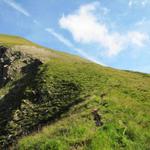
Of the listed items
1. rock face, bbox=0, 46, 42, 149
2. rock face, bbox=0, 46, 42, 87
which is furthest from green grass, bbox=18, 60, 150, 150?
rock face, bbox=0, 46, 42, 87

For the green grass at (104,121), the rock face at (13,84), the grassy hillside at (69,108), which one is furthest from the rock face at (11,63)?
the green grass at (104,121)

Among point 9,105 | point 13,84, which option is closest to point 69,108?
point 9,105

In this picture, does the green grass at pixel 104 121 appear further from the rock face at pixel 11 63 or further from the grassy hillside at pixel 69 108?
the rock face at pixel 11 63

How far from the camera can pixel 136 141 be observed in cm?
2016

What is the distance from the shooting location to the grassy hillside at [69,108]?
781 inches

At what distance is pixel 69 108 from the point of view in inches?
1267

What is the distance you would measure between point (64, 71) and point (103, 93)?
46.9ft

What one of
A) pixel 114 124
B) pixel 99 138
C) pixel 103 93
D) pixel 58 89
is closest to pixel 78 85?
pixel 58 89

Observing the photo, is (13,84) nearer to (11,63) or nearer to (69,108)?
(11,63)

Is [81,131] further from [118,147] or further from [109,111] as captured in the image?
[109,111]

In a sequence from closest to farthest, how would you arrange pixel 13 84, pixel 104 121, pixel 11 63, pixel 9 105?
pixel 104 121 → pixel 9 105 → pixel 13 84 → pixel 11 63

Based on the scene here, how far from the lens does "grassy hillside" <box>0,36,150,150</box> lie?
19844 millimetres

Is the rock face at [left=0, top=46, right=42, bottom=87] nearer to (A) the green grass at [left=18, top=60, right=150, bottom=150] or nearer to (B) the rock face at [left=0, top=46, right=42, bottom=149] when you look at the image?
(B) the rock face at [left=0, top=46, right=42, bottom=149]

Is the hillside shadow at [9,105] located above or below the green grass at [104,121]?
below
